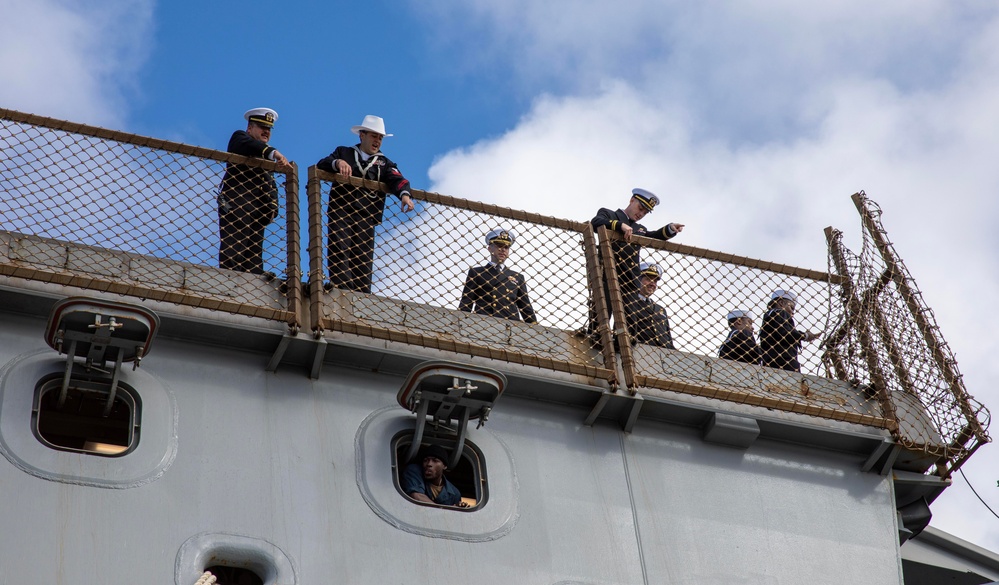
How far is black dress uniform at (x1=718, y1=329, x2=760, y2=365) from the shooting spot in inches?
511

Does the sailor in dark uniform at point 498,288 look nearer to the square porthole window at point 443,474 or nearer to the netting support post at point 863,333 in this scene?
the square porthole window at point 443,474

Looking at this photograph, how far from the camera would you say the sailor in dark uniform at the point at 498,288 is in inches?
473

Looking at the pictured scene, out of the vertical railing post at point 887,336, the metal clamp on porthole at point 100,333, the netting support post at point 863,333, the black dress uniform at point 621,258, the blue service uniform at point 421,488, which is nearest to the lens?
the metal clamp on porthole at point 100,333

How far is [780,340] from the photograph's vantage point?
1306 centimetres

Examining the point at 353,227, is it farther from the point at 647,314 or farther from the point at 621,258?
the point at 647,314

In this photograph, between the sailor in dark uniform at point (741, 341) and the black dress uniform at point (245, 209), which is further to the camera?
the sailor in dark uniform at point (741, 341)

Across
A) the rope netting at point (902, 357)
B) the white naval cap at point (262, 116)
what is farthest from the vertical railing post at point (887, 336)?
the white naval cap at point (262, 116)

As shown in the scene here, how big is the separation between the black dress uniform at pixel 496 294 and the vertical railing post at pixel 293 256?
4.44ft

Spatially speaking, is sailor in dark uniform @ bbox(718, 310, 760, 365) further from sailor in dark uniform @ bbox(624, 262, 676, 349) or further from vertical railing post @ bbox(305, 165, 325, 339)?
vertical railing post @ bbox(305, 165, 325, 339)

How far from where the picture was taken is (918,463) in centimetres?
1255

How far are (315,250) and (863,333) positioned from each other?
15.6ft

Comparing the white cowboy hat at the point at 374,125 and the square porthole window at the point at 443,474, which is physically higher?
the white cowboy hat at the point at 374,125

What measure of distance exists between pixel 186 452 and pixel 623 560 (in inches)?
127

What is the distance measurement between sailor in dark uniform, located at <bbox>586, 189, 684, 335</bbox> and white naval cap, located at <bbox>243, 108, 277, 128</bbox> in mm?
2799
